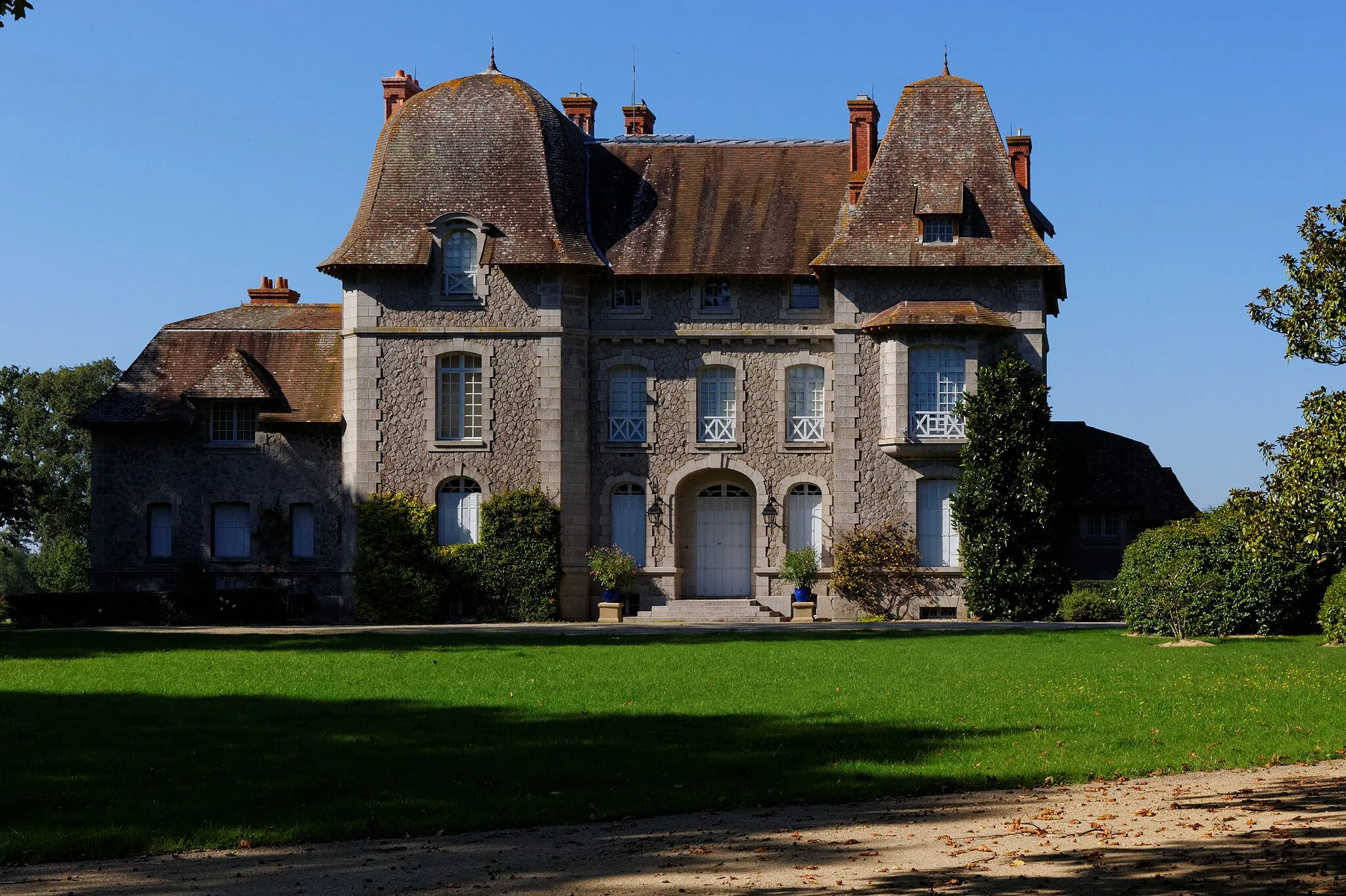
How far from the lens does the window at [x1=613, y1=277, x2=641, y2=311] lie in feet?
107

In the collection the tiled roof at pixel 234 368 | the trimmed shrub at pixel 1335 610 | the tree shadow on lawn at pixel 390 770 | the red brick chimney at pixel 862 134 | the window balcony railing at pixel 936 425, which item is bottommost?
the tree shadow on lawn at pixel 390 770

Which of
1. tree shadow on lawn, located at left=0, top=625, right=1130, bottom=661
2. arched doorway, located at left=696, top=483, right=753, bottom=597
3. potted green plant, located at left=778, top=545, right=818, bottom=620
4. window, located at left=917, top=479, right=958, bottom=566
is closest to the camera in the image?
tree shadow on lawn, located at left=0, top=625, right=1130, bottom=661

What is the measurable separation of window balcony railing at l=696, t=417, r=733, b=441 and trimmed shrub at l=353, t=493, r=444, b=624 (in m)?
5.60

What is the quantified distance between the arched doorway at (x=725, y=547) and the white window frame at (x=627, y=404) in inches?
81.6

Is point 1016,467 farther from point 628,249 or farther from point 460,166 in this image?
point 460,166

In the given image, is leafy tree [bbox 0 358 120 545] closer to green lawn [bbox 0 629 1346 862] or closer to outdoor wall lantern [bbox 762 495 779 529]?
outdoor wall lantern [bbox 762 495 779 529]

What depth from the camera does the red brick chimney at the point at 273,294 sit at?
3759 cm

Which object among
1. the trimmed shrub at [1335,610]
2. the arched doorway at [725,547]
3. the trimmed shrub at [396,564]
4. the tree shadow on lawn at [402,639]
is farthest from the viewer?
the arched doorway at [725,547]

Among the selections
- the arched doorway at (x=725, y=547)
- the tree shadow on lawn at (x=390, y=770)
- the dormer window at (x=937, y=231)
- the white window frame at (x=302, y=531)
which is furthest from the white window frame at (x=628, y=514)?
the tree shadow on lawn at (x=390, y=770)

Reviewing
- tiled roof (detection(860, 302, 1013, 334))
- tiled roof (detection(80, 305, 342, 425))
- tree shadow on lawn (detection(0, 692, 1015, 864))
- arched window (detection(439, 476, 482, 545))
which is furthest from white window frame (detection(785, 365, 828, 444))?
tree shadow on lawn (detection(0, 692, 1015, 864))

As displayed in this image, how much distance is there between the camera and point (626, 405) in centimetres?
3278

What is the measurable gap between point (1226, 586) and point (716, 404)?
12.3m

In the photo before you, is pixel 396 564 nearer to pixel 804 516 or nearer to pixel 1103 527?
pixel 804 516

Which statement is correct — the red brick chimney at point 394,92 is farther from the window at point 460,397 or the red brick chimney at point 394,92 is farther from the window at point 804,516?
the window at point 804,516
